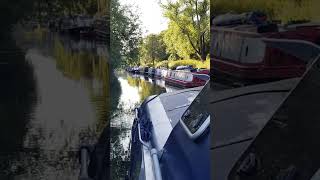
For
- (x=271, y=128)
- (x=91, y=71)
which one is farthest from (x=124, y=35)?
(x=271, y=128)

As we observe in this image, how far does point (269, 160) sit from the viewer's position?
1.46 m

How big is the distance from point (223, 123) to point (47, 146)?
731mm

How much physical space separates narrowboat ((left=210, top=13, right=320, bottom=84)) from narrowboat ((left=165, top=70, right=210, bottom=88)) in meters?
0.91

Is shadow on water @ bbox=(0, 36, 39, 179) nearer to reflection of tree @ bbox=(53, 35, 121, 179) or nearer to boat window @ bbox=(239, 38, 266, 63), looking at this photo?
reflection of tree @ bbox=(53, 35, 121, 179)

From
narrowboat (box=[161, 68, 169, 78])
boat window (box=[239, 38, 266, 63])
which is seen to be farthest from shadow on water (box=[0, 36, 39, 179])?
narrowboat (box=[161, 68, 169, 78])

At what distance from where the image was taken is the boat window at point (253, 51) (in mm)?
1455

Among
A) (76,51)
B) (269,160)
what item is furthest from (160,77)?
(269,160)

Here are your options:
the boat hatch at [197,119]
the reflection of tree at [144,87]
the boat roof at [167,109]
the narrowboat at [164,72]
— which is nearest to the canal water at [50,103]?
the boat hatch at [197,119]

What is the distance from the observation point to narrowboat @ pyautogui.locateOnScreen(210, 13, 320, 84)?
1415mm

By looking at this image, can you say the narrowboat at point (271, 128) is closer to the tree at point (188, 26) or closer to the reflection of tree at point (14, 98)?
the tree at point (188, 26)

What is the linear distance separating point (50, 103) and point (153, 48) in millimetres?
786

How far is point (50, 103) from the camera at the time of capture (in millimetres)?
1612

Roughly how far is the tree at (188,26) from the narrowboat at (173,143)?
0.93 feet

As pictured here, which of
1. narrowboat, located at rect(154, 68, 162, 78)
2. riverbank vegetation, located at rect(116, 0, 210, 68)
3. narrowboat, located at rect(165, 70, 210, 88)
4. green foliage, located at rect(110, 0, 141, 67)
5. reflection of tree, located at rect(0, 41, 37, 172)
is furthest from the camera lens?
narrowboat, located at rect(165, 70, 210, 88)
